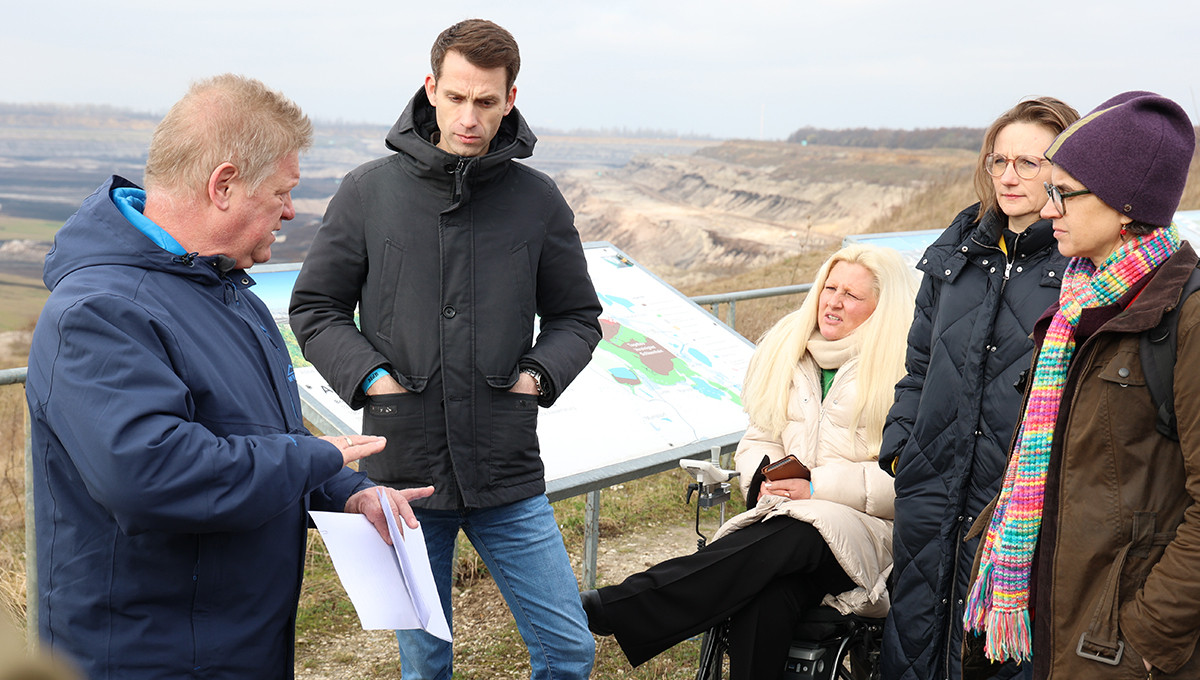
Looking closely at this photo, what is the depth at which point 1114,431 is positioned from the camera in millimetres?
2090

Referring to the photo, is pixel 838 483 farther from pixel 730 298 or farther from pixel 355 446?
pixel 730 298

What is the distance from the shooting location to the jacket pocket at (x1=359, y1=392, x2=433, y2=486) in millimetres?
2697

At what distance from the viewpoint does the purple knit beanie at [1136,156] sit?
2.16 m

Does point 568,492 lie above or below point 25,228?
above

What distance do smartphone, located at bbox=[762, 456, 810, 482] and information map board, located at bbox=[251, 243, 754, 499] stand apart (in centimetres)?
55

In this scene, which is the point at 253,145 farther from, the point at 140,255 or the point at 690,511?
the point at 690,511

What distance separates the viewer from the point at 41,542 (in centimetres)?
180

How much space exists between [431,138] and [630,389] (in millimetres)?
1757

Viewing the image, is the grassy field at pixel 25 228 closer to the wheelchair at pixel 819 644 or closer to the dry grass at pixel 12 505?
the dry grass at pixel 12 505

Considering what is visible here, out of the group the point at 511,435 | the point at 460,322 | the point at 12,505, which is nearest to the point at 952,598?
the point at 511,435

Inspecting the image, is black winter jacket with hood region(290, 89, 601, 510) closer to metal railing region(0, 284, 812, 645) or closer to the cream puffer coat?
metal railing region(0, 284, 812, 645)

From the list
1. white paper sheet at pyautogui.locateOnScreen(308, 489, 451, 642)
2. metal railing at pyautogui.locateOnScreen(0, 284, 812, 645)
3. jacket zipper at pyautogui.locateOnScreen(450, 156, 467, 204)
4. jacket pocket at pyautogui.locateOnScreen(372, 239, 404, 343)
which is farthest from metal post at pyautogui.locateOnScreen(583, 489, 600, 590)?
white paper sheet at pyautogui.locateOnScreen(308, 489, 451, 642)

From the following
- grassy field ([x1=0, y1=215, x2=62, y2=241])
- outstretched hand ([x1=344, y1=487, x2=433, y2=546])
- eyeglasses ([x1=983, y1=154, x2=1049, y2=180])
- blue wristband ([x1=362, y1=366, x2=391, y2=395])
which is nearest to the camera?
outstretched hand ([x1=344, y1=487, x2=433, y2=546])

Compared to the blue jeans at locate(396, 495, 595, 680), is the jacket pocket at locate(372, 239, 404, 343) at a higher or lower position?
higher
